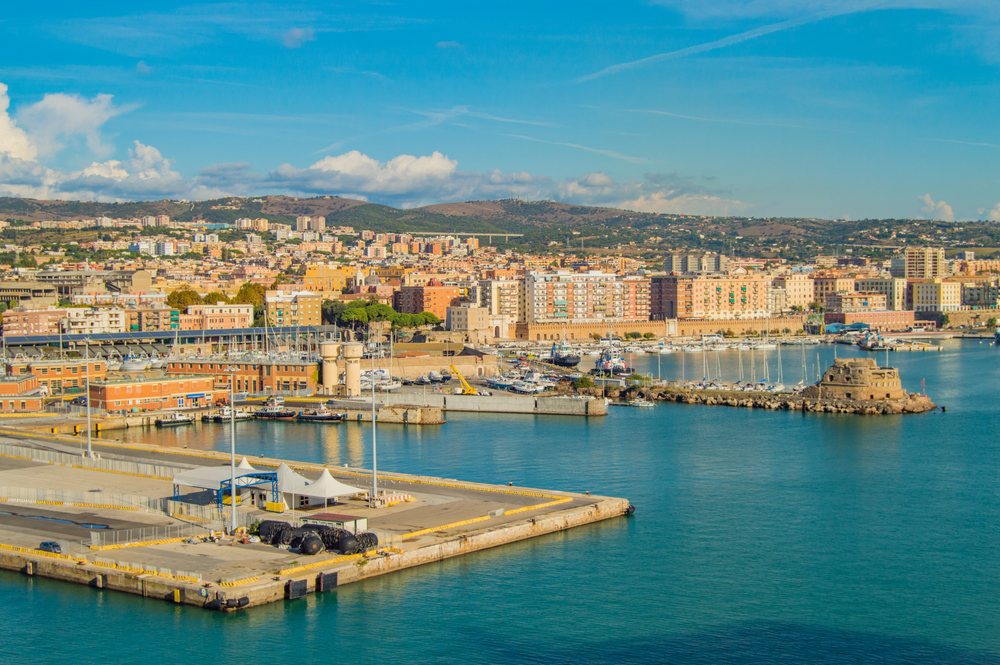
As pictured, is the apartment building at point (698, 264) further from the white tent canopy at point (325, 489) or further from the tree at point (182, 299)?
the white tent canopy at point (325, 489)

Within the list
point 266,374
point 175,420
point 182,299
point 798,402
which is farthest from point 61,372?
point 182,299

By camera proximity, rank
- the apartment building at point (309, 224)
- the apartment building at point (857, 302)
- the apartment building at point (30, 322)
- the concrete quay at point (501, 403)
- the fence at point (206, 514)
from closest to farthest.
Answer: the fence at point (206, 514)
the concrete quay at point (501, 403)
the apartment building at point (30, 322)
the apartment building at point (857, 302)
the apartment building at point (309, 224)

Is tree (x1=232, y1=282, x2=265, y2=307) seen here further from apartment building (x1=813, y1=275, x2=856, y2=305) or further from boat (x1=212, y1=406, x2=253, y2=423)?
apartment building (x1=813, y1=275, x2=856, y2=305)

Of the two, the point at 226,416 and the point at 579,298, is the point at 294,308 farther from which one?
the point at 226,416

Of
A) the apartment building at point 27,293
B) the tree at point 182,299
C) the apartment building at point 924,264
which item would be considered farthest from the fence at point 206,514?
the apartment building at point 924,264

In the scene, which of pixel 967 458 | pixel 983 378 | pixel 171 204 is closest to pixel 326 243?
pixel 171 204

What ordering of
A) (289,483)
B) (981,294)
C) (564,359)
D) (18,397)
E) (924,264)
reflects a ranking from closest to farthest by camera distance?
(289,483) < (18,397) < (564,359) < (981,294) < (924,264)
